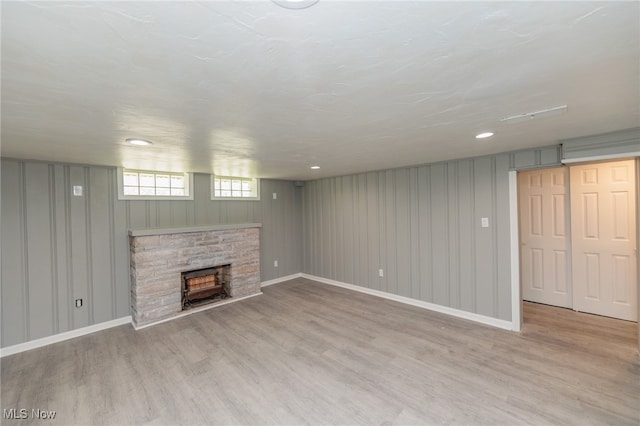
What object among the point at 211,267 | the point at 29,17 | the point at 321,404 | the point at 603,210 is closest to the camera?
the point at 29,17

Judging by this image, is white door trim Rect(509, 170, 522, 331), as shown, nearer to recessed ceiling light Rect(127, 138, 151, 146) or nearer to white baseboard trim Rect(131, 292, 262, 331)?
white baseboard trim Rect(131, 292, 262, 331)

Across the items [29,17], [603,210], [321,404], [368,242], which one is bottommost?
[321,404]

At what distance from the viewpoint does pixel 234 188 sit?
5.24m

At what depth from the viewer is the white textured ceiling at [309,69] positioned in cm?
91

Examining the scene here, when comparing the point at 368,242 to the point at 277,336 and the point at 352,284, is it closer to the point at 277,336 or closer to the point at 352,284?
the point at 352,284

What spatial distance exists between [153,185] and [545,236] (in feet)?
20.6

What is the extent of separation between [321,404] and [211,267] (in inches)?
121

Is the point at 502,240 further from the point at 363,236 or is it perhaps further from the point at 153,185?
the point at 153,185

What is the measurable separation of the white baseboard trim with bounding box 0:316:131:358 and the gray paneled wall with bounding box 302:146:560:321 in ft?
11.9

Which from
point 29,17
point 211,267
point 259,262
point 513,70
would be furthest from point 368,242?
point 29,17

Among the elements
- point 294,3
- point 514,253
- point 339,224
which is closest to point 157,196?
point 339,224

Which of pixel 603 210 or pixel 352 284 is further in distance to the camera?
pixel 352 284

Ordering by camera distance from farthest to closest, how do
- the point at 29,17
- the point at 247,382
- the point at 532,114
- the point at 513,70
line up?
the point at 247,382, the point at 532,114, the point at 513,70, the point at 29,17

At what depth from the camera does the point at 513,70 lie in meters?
1.31
